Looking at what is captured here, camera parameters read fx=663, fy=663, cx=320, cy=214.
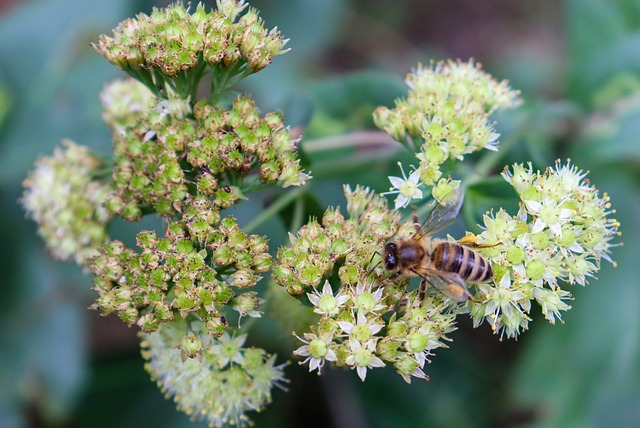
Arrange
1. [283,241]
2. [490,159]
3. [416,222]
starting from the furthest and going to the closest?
[283,241] < [490,159] < [416,222]

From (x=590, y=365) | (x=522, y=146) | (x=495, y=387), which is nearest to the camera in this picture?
(x=522, y=146)

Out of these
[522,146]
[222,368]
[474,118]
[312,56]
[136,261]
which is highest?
[312,56]

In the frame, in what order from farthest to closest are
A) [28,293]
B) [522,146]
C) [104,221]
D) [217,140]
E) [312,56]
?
[312,56]
[28,293]
[522,146]
[104,221]
[217,140]

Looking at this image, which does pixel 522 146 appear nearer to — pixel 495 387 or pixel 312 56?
pixel 495 387

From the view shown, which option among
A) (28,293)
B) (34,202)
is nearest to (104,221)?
(34,202)

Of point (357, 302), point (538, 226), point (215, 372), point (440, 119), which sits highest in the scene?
point (440, 119)

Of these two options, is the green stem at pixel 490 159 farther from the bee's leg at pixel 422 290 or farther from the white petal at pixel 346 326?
the white petal at pixel 346 326

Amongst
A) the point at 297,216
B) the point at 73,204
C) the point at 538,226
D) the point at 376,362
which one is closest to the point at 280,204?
the point at 297,216

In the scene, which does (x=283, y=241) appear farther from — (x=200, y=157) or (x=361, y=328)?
(x=361, y=328)
